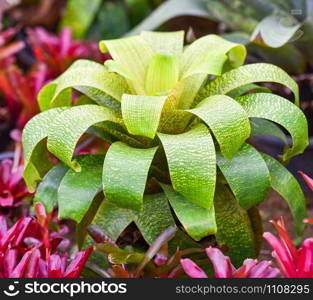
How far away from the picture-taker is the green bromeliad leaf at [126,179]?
93 centimetres

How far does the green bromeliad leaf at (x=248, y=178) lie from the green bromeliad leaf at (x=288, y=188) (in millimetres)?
64

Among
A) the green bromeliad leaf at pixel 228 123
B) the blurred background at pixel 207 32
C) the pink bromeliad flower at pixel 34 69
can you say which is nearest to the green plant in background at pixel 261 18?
the blurred background at pixel 207 32

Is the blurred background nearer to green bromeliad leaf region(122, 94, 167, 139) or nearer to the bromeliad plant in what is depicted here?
the bromeliad plant

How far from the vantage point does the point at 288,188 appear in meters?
1.04

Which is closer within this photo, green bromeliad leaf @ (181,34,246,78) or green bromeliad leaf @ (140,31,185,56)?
green bromeliad leaf @ (181,34,246,78)

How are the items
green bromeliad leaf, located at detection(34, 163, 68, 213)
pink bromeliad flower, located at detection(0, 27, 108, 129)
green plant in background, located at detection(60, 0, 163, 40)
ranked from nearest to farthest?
1. green bromeliad leaf, located at detection(34, 163, 68, 213)
2. pink bromeliad flower, located at detection(0, 27, 108, 129)
3. green plant in background, located at detection(60, 0, 163, 40)

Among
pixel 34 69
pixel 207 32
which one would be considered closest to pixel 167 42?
pixel 34 69

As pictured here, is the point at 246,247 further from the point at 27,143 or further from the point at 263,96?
the point at 27,143

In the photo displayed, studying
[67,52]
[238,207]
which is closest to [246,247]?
[238,207]

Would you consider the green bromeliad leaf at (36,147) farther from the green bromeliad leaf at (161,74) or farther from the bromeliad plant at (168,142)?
the green bromeliad leaf at (161,74)

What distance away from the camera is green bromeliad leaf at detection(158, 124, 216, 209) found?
926 millimetres

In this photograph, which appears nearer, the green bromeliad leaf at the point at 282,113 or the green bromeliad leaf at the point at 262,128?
the green bromeliad leaf at the point at 282,113

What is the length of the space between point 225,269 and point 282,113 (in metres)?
0.30

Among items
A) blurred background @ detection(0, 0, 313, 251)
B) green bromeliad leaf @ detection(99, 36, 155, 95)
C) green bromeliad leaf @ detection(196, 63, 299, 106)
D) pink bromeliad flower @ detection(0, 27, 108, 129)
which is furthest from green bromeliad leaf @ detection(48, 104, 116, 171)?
pink bromeliad flower @ detection(0, 27, 108, 129)
